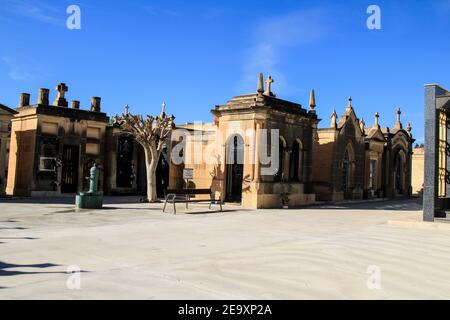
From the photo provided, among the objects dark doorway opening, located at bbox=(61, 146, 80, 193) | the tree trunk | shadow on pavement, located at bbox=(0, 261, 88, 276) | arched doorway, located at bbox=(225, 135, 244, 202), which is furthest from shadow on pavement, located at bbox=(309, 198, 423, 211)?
shadow on pavement, located at bbox=(0, 261, 88, 276)

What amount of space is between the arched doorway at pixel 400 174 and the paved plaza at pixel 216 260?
23.8 m

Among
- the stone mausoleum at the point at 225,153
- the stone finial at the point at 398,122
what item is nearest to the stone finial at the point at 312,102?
the stone mausoleum at the point at 225,153

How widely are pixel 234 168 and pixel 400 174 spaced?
20.3 metres

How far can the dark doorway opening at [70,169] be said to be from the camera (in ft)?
82.9

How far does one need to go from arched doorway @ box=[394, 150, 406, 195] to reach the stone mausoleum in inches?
133

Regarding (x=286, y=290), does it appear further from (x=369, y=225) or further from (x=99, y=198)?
(x=99, y=198)

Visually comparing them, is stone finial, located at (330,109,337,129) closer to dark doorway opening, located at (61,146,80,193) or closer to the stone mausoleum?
the stone mausoleum

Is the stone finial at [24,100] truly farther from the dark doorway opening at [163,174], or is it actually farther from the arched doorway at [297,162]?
the arched doorway at [297,162]

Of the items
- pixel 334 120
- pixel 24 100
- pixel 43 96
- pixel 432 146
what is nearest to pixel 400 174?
pixel 334 120

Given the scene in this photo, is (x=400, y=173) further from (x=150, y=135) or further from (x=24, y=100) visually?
(x=24, y=100)

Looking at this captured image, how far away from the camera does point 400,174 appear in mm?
36219

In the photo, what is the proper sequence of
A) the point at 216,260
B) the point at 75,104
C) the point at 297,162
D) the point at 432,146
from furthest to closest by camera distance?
1. the point at 75,104
2. the point at 297,162
3. the point at 432,146
4. the point at 216,260

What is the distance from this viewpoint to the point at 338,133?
26.8 meters
